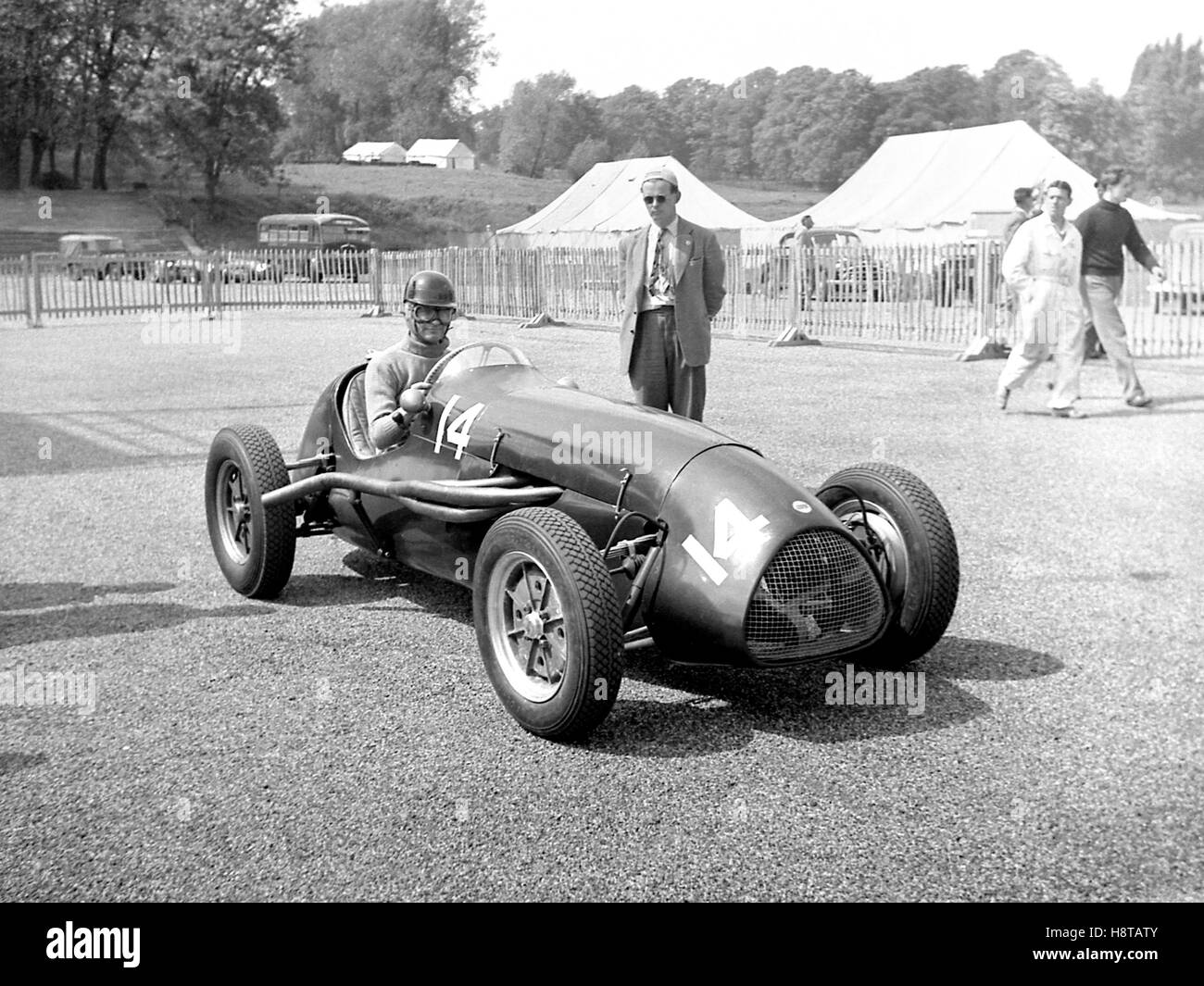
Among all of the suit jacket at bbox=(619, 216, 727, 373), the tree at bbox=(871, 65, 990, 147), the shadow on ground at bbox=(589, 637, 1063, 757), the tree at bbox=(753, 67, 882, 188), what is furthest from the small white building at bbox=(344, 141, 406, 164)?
the shadow on ground at bbox=(589, 637, 1063, 757)

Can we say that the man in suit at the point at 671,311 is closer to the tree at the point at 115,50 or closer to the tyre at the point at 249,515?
the tyre at the point at 249,515

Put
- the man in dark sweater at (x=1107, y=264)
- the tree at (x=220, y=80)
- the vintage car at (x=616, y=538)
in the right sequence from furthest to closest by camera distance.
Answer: the tree at (x=220, y=80)
the man in dark sweater at (x=1107, y=264)
the vintage car at (x=616, y=538)

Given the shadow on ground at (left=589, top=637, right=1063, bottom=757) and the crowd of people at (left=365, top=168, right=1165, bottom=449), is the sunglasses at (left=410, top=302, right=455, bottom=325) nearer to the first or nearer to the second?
the crowd of people at (left=365, top=168, right=1165, bottom=449)

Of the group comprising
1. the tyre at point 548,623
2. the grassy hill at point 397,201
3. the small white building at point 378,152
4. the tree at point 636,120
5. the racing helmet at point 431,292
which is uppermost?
the tree at point 636,120

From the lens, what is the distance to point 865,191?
113ft

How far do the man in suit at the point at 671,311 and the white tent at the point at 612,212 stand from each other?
27.3 m

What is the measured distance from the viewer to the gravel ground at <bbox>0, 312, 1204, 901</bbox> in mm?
3459

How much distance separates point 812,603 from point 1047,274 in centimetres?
763

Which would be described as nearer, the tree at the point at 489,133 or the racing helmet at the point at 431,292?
the racing helmet at the point at 431,292

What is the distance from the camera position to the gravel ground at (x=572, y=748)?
346 centimetres

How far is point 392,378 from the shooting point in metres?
5.83

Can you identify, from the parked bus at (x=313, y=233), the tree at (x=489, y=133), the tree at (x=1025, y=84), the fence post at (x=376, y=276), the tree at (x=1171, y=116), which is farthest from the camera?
the tree at (x=489, y=133)

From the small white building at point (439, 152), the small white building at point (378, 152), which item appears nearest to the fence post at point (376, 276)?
the small white building at point (439, 152)
